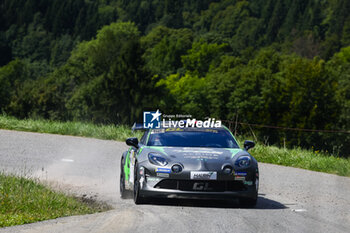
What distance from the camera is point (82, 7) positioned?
193 m

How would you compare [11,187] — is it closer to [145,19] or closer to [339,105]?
[339,105]

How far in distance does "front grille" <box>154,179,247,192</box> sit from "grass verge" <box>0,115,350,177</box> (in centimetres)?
781

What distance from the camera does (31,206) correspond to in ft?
27.1

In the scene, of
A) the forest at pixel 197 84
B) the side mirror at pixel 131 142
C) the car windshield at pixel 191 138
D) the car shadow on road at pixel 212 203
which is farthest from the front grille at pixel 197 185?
the forest at pixel 197 84

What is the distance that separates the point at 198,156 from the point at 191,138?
104 centimetres

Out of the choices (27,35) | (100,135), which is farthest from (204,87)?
(27,35)

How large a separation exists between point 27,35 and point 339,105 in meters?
120

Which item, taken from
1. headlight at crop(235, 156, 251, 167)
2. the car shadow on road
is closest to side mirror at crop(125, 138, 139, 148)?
the car shadow on road

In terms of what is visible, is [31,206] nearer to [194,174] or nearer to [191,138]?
[194,174]

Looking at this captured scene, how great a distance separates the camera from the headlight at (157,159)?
28.5 feet

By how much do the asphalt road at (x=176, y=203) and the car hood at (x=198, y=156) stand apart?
25.5 inches

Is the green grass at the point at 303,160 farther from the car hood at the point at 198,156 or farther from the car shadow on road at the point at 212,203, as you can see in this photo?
the car hood at the point at 198,156

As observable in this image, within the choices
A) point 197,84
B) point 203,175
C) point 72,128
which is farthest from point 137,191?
point 197,84

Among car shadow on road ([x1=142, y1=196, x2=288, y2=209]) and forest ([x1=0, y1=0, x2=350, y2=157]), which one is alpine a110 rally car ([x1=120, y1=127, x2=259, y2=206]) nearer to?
car shadow on road ([x1=142, y1=196, x2=288, y2=209])
